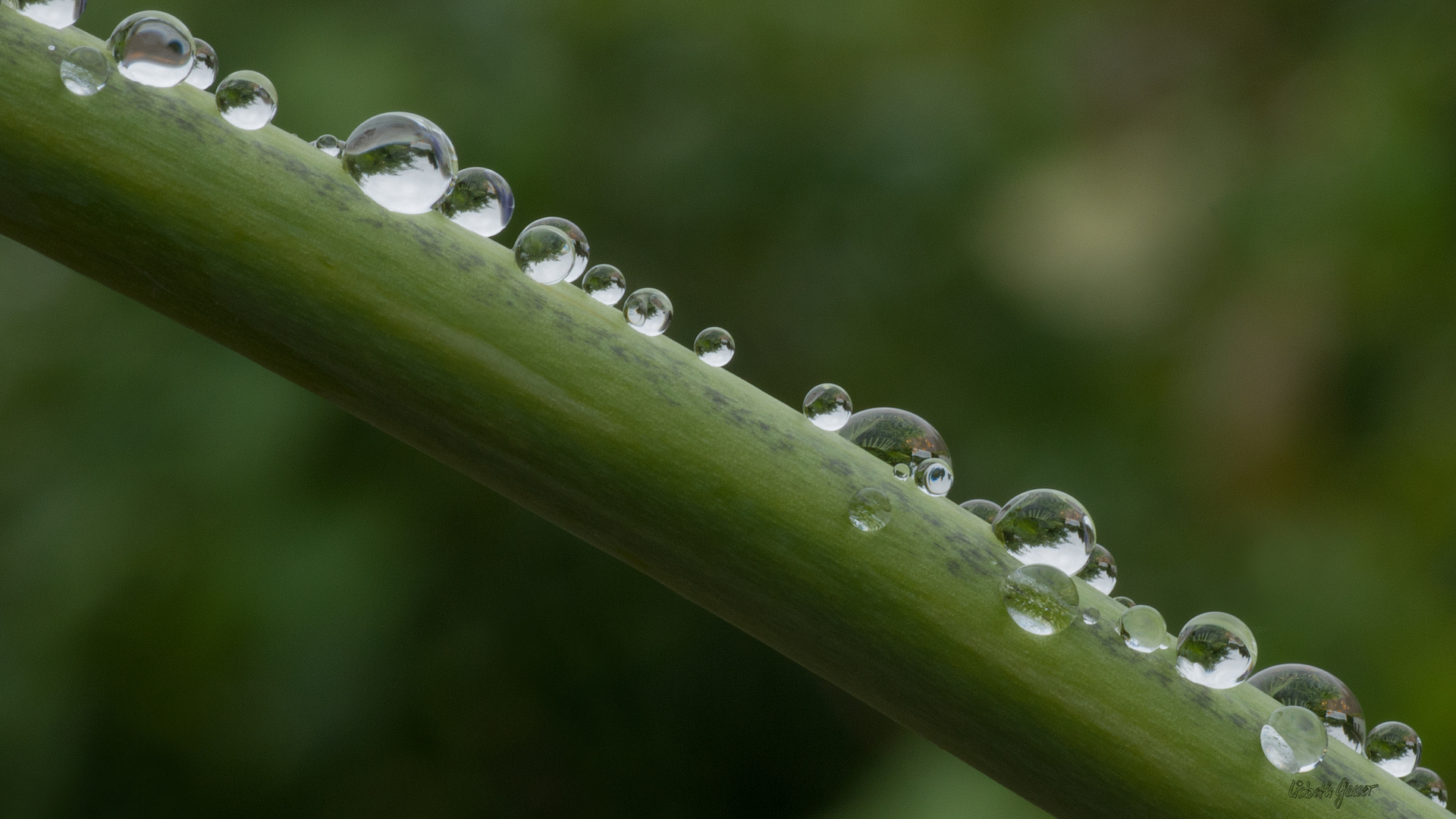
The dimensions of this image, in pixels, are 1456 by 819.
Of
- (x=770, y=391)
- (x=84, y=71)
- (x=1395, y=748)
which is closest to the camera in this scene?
(x=84, y=71)

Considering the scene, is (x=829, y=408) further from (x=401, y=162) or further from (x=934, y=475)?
(x=401, y=162)

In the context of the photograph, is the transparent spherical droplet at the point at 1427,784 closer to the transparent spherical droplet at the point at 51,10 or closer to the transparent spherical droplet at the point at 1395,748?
the transparent spherical droplet at the point at 1395,748

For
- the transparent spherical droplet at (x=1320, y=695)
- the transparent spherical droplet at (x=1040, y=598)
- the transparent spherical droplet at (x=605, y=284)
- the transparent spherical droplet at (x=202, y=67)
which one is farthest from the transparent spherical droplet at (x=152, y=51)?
the transparent spherical droplet at (x=1320, y=695)

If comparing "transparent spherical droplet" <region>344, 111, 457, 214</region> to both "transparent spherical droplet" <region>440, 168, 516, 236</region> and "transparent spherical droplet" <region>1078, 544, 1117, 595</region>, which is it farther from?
"transparent spherical droplet" <region>1078, 544, 1117, 595</region>

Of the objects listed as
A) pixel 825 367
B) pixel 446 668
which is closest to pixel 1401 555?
pixel 825 367

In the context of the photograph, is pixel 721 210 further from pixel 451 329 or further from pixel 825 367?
pixel 451 329

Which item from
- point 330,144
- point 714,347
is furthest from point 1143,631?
point 330,144

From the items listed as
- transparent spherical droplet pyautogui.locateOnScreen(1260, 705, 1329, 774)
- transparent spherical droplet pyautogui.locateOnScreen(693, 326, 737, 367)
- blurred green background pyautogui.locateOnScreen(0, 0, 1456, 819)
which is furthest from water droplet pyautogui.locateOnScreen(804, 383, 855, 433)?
blurred green background pyautogui.locateOnScreen(0, 0, 1456, 819)
